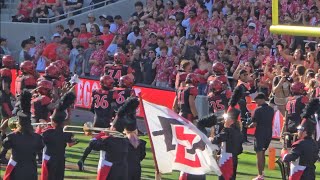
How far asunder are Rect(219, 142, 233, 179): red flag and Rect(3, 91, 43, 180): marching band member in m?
2.94

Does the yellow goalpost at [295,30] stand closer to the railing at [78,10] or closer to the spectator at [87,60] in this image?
the spectator at [87,60]

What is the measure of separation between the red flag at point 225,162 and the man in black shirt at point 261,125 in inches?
72.4

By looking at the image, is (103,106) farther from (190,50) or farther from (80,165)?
(190,50)

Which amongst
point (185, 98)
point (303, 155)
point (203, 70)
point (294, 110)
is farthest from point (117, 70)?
point (303, 155)

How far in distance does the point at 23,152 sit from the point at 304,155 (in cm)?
366

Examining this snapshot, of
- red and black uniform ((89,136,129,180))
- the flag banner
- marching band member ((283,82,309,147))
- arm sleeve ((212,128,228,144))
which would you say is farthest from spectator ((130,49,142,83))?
the flag banner

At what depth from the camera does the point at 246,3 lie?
24.2m

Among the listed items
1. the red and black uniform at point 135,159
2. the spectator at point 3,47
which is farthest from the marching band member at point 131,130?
the spectator at point 3,47

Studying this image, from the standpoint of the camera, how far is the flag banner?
43.8ft

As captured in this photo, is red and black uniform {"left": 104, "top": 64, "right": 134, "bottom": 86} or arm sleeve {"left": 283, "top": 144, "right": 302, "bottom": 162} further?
red and black uniform {"left": 104, "top": 64, "right": 134, "bottom": 86}

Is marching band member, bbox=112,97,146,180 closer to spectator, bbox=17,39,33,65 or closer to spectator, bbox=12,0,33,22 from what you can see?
spectator, bbox=17,39,33,65

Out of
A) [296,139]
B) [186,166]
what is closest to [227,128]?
[296,139]

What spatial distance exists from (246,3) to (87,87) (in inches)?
160

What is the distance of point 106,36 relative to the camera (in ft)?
84.6
